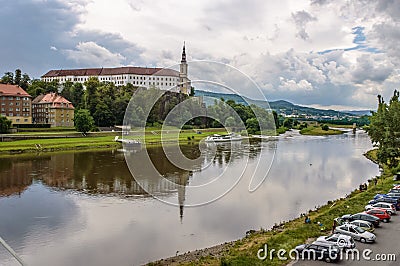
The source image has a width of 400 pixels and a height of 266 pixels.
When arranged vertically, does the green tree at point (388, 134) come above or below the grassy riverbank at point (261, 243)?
above

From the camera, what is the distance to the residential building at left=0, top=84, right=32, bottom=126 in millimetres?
53719

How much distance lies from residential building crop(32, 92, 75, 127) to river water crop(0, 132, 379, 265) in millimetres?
26460

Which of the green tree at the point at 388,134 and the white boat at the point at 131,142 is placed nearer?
the green tree at the point at 388,134

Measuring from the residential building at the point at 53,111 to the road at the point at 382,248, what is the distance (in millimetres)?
52608

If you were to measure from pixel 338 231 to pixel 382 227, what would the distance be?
2124 mm

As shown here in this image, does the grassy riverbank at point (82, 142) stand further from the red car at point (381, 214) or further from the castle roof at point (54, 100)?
the red car at point (381, 214)

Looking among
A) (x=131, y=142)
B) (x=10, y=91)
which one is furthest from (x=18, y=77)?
(x=131, y=142)

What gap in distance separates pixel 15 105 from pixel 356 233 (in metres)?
53.9

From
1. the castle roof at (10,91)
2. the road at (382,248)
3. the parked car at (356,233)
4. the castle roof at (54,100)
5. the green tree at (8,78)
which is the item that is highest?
the green tree at (8,78)

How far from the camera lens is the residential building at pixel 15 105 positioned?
53719 millimetres

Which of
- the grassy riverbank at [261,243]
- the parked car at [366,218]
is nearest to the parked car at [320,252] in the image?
the grassy riverbank at [261,243]

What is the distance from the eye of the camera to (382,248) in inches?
422

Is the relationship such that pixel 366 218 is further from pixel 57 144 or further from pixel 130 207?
pixel 57 144

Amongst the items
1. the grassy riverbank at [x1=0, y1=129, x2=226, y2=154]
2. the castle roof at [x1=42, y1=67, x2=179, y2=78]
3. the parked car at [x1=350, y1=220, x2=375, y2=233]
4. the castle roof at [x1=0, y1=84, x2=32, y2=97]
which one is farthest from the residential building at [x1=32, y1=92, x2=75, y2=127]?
the parked car at [x1=350, y1=220, x2=375, y2=233]
